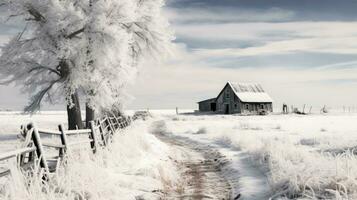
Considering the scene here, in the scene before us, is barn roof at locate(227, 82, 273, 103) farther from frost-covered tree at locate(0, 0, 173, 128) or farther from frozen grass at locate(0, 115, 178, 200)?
frozen grass at locate(0, 115, 178, 200)

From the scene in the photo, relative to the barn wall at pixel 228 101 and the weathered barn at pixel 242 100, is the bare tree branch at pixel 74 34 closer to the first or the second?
the weathered barn at pixel 242 100

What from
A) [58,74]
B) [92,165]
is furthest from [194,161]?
[58,74]

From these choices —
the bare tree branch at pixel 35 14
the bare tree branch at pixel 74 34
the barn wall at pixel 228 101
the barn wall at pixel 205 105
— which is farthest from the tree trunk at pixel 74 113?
the barn wall at pixel 205 105

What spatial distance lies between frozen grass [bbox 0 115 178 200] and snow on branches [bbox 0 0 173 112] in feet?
33.0

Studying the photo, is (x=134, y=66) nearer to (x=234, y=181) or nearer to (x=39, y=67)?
(x=39, y=67)

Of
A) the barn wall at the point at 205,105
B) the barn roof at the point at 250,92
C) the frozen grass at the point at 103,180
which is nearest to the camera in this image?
the frozen grass at the point at 103,180

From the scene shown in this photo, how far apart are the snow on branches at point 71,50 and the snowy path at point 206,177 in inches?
337

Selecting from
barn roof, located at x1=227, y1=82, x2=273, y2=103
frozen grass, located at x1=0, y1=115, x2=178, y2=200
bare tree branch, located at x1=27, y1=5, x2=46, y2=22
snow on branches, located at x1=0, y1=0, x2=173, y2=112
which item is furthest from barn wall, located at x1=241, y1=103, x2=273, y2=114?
frozen grass, located at x1=0, y1=115, x2=178, y2=200

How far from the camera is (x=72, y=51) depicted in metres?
21.9

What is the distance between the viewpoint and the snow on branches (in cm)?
2202

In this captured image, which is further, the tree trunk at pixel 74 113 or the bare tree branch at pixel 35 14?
the tree trunk at pixel 74 113

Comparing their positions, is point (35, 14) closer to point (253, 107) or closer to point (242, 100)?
point (242, 100)

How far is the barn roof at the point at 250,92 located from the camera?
65.4 metres

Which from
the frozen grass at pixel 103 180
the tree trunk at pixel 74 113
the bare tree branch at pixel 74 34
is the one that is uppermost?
the bare tree branch at pixel 74 34
